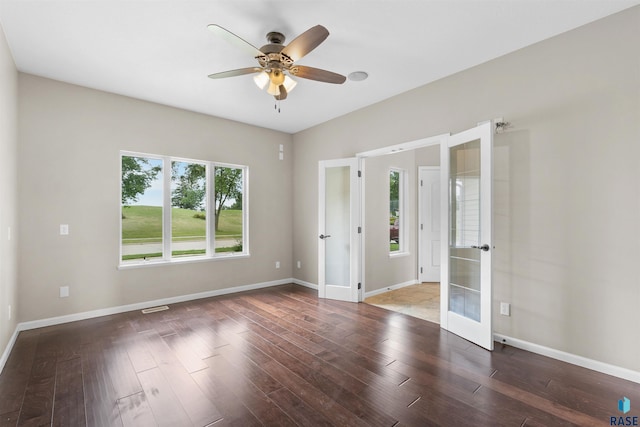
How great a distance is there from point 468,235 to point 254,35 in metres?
3.01

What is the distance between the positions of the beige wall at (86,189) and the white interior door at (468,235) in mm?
3538

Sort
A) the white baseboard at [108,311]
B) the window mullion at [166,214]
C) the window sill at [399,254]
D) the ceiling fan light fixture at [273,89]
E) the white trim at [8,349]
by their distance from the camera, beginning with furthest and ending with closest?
the window sill at [399,254]
the window mullion at [166,214]
the white baseboard at [108,311]
the ceiling fan light fixture at [273,89]
the white trim at [8,349]

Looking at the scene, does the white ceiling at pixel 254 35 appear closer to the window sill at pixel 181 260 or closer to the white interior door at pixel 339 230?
the white interior door at pixel 339 230

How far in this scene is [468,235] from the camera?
10.7 feet

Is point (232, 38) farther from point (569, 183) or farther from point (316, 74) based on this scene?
point (569, 183)

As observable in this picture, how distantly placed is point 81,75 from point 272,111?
239cm

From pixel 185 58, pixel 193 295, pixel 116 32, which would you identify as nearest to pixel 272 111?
pixel 185 58

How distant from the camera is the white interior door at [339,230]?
4.57 metres

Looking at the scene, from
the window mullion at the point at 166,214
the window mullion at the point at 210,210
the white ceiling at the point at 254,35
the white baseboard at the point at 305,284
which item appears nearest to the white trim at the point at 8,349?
the window mullion at the point at 166,214

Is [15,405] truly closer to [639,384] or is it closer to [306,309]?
[306,309]

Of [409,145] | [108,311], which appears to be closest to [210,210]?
[108,311]

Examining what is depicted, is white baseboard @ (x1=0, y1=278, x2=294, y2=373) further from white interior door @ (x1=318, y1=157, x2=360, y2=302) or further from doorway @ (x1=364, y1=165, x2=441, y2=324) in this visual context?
doorway @ (x1=364, y1=165, x2=441, y2=324)

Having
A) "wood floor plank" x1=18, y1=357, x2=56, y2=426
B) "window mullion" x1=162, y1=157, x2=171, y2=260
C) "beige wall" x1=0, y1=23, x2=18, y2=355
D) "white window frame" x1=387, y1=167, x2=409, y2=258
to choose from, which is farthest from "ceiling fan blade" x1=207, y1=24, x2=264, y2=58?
"white window frame" x1=387, y1=167, x2=409, y2=258

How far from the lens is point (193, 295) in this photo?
4.63m
